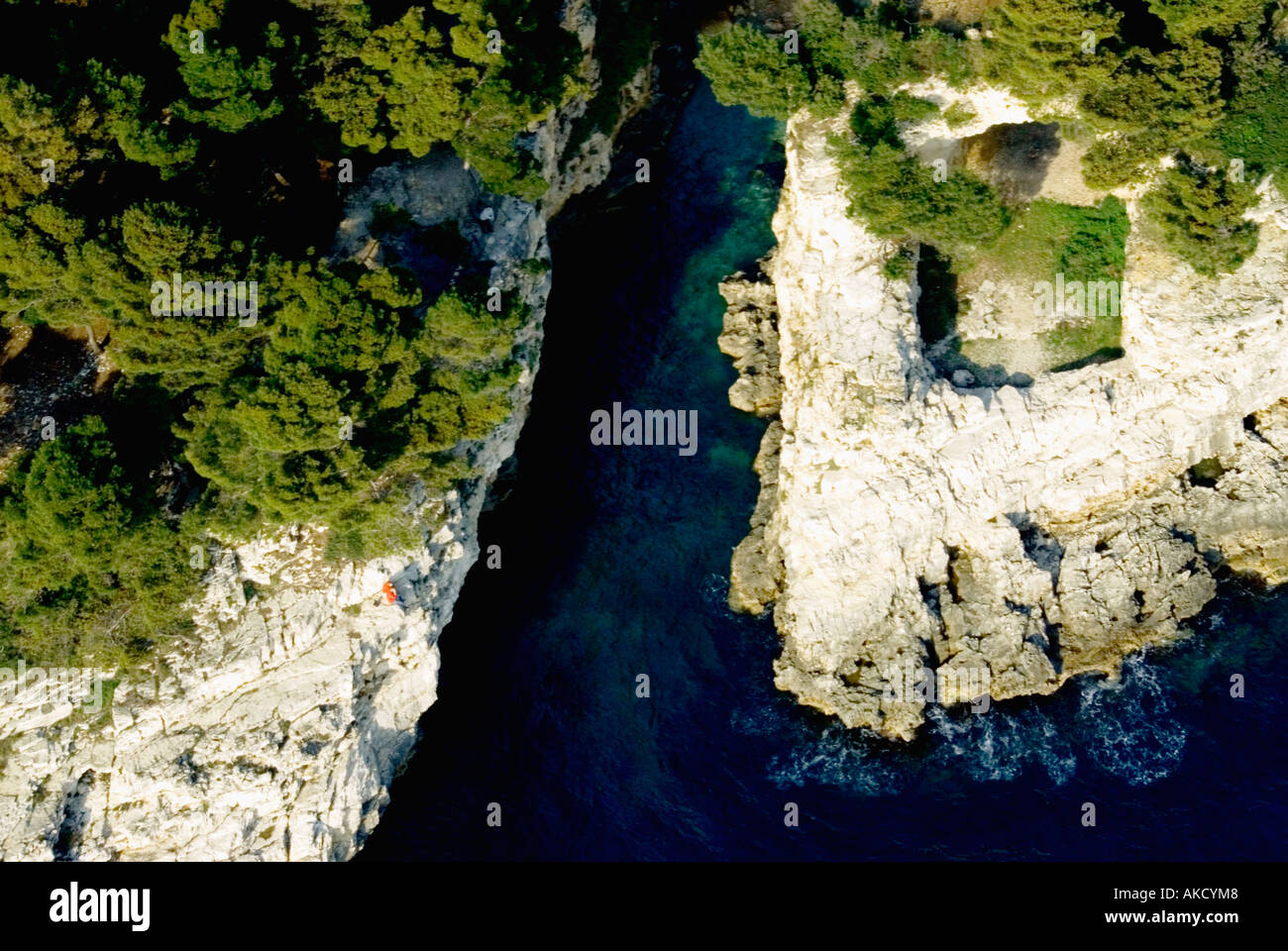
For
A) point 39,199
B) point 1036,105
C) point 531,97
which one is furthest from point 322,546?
point 1036,105

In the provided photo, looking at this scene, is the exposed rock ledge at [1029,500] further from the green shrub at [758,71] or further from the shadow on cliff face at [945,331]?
the green shrub at [758,71]

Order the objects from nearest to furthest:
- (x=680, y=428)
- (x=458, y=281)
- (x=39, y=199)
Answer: (x=39, y=199) → (x=458, y=281) → (x=680, y=428)

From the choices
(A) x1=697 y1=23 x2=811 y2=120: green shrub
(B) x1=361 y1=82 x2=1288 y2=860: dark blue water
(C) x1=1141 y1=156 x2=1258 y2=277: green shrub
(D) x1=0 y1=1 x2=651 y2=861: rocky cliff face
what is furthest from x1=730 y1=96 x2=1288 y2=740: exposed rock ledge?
(D) x1=0 y1=1 x2=651 y2=861: rocky cliff face

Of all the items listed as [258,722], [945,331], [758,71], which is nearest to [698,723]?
[258,722]

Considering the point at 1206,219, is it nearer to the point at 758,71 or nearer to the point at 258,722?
the point at 758,71

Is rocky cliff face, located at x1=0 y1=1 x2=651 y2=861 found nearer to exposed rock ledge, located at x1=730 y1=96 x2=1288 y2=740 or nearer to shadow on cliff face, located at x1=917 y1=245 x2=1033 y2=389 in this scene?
exposed rock ledge, located at x1=730 y1=96 x2=1288 y2=740
